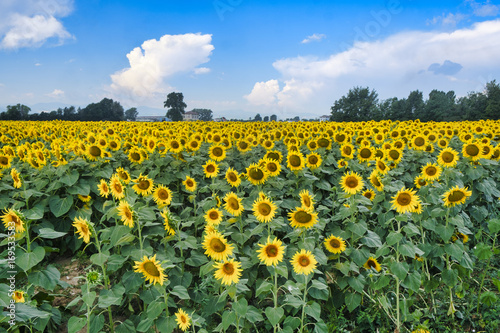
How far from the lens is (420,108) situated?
2650 inches

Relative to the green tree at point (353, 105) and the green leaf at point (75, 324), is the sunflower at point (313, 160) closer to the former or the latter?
the green leaf at point (75, 324)

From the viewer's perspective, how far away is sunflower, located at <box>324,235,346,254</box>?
3.64 m

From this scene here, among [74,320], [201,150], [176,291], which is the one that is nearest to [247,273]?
[176,291]

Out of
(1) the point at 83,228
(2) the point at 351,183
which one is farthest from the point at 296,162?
(1) the point at 83,228

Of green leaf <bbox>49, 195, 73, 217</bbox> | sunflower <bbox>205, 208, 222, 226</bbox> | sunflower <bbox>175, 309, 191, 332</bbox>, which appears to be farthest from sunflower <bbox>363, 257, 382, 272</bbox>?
green leaf <bbox>49, 195, 73, 217</bbox>

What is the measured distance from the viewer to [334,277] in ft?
13.1

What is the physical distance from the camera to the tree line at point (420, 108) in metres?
49.9

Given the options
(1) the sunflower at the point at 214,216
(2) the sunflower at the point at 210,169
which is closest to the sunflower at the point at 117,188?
(1) the sunflower at the point at 214,216

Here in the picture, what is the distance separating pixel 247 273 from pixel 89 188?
10.4ft

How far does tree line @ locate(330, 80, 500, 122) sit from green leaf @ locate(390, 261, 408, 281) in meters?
50.4

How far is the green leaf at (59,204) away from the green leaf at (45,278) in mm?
2076

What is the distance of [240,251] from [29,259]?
7.10 feet

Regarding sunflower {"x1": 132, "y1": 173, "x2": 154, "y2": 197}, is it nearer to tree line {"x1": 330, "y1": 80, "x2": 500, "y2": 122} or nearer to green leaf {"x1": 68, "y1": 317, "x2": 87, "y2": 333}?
green leaf {"x1": 68, "y1": 317, "x2": 87, "y2": 333}

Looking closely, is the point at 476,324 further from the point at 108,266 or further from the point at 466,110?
the point at 466,110
